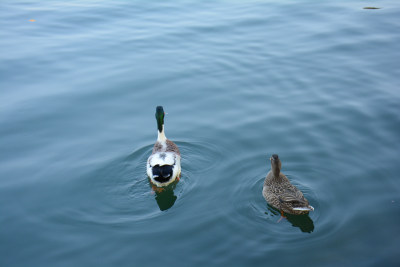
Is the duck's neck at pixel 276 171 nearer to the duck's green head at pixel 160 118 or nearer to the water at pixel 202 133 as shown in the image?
the water at pixel 202 133

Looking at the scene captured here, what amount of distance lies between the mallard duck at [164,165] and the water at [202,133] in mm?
275

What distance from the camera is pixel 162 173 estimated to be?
8.44 meters

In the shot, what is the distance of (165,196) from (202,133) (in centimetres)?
234

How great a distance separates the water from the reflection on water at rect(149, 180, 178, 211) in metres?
0.03

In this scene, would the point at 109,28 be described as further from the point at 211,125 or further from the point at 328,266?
the point at 328,266

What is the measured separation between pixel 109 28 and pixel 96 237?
10.6 metres

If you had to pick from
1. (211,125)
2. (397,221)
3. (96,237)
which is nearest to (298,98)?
(211,125)

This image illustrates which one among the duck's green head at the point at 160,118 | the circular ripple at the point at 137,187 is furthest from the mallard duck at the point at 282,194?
the duck's green head at the point at 160,118

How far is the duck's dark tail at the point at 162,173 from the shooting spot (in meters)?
8.45

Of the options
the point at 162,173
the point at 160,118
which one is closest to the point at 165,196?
the point at 162,173

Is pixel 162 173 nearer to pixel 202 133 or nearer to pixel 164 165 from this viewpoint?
pixel 164 165

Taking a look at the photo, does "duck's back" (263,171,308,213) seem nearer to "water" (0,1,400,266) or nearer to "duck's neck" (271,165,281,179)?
"duck's neck" (271,165,281,179)

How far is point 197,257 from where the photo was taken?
7.09 meters

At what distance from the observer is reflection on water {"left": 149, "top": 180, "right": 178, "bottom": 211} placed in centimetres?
834
